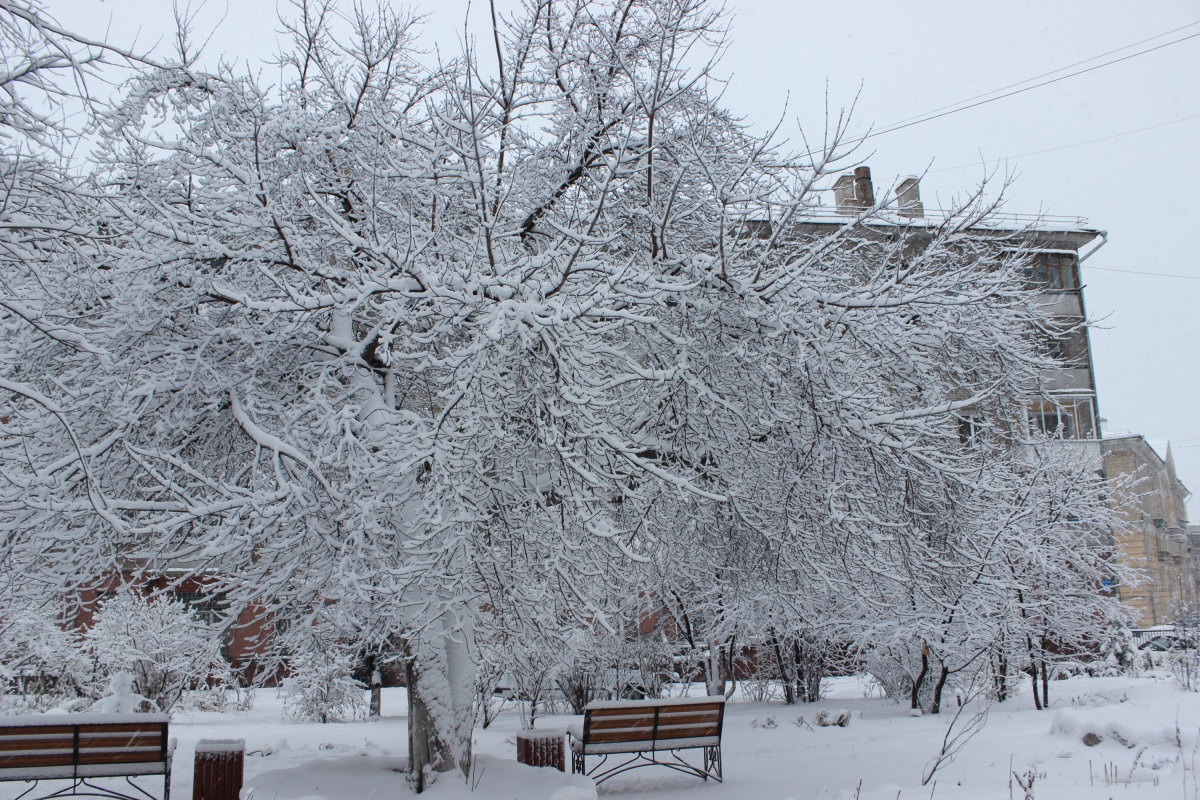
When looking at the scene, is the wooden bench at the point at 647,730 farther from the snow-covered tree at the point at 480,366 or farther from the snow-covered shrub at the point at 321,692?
the snow-covered shrub at the point at 321,692

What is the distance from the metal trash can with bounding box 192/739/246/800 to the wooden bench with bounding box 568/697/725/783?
2945 mm

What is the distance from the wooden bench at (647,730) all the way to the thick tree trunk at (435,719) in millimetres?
1161

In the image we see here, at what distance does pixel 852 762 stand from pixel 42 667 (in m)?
16.4

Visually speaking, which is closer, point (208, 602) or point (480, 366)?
point (480, 366)

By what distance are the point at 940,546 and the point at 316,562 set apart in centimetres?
523

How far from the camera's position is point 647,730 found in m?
8.05

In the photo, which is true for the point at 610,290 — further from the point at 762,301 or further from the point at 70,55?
the point at 70,55

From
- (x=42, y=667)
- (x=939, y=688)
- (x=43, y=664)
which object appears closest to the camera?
(x=939, y=688)

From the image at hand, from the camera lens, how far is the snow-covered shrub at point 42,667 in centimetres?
1469

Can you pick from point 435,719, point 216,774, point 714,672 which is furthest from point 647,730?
point 714,672

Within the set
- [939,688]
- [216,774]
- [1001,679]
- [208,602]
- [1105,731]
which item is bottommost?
[1001,679]

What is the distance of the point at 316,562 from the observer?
6.55m

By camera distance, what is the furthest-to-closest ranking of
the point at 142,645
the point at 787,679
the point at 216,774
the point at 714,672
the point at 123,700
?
the point at 714,672 < the point at 787,679 < the point at 142,645 < the point at 123,700 < the point at 216,774

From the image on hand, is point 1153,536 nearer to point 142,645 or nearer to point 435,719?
point 142,645
